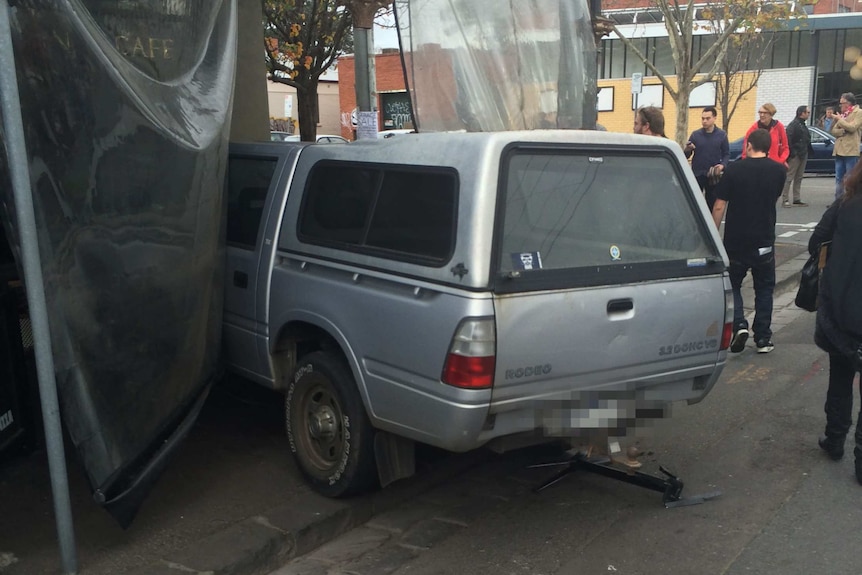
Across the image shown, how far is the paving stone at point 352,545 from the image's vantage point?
4164mm

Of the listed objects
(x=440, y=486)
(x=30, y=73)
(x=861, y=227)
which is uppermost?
(x=30, y=73)

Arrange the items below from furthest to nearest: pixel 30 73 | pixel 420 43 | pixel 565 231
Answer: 1. pixel 420 43
2. pixel 565 231
3. pixel 30 73

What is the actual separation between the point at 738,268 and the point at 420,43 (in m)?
3.47

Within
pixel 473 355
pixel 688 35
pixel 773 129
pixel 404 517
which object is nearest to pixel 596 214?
pixel 473 355

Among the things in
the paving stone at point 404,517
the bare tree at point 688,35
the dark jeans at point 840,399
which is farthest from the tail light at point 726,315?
the bare tree at point 688,35

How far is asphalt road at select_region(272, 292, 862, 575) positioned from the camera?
397 centimetres

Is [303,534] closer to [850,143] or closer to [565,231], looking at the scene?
[565,231]

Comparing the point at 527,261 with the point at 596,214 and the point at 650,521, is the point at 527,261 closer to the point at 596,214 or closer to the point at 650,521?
the point at 596,214

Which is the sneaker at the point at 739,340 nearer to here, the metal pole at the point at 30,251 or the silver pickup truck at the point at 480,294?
the silver pickup truck at the point at 480,294

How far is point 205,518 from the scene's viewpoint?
4.29 m

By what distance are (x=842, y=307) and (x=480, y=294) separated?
231cm

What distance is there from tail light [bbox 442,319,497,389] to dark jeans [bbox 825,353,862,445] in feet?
8.05

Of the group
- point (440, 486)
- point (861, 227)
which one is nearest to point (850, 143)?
point (861, 227)

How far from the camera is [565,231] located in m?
4.04
